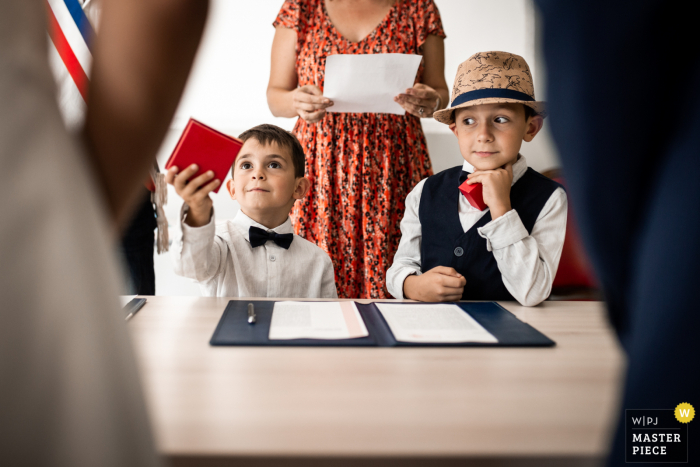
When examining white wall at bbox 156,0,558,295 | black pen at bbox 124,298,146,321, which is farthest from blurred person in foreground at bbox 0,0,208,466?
white wall at bbox 156,0,558,295

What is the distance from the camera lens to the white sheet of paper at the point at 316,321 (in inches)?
27.3

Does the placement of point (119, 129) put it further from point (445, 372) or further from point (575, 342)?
point (575, 342)

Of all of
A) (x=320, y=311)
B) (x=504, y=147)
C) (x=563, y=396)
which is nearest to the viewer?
(x=563, y=396)

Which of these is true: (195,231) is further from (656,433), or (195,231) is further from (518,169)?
(656,433)

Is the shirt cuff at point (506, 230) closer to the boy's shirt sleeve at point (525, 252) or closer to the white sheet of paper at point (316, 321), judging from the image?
the boy's shirt sleeve at point (525, 252)

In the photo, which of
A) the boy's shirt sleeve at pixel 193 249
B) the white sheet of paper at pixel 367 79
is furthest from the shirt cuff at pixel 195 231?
the white sheet of paper at pixel 367 79

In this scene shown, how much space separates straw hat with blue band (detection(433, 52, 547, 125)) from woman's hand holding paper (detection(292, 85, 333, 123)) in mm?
350

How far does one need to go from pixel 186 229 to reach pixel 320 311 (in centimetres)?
44

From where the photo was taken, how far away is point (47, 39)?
203 millimetres

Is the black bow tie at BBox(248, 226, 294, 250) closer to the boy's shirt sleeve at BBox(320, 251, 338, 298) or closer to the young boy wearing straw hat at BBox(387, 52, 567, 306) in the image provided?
the boy's shirt sleeve at BBox(320, 251, 338, 298)

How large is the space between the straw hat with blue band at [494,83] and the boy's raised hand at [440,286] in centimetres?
51

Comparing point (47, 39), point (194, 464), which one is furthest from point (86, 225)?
point (194, 464)

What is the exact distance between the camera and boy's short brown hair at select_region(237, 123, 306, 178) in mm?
1484

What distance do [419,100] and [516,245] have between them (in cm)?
58
